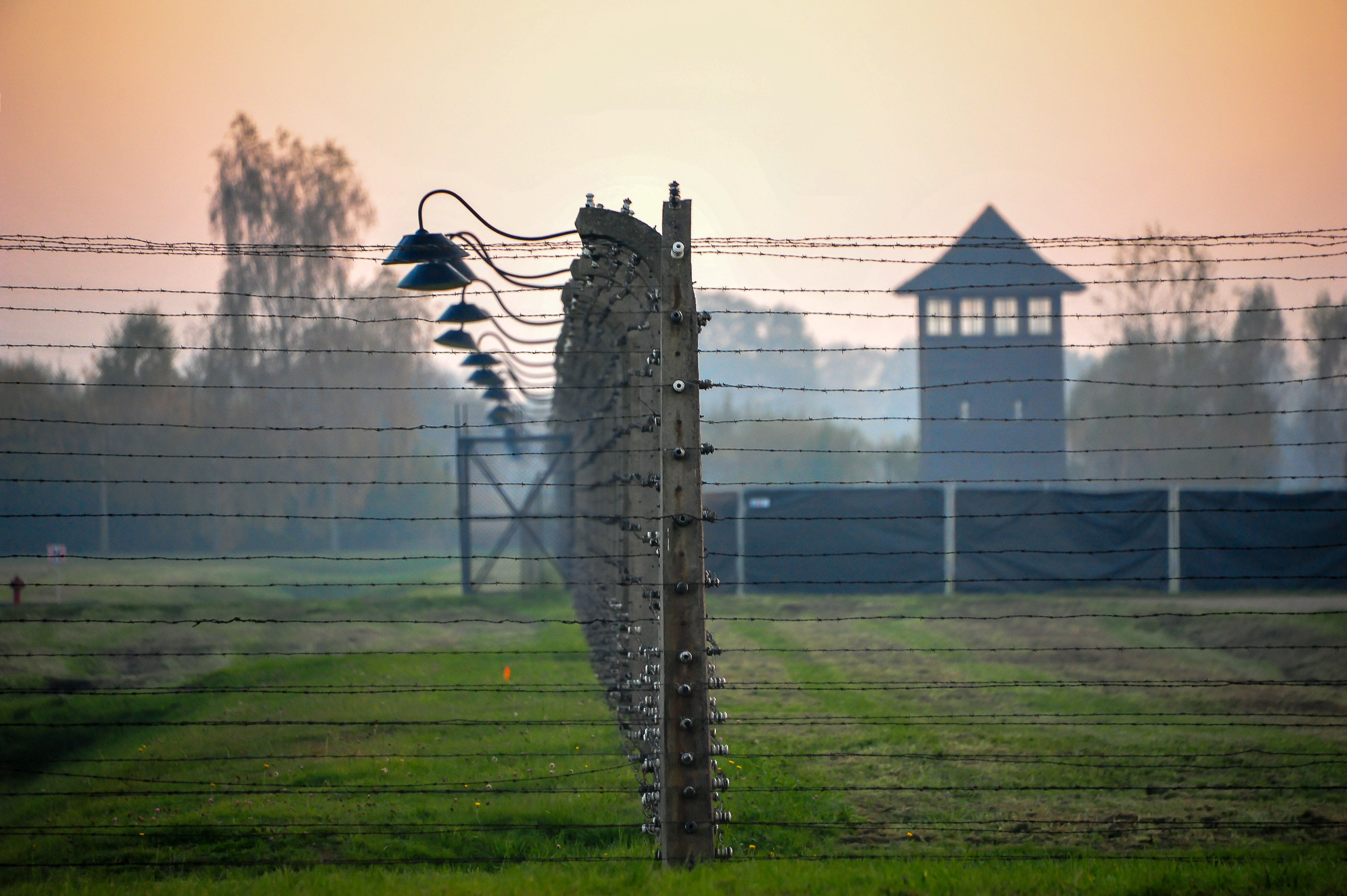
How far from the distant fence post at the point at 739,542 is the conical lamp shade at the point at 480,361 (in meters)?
6.83

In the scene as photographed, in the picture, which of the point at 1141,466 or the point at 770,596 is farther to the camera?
the point at 1141,466

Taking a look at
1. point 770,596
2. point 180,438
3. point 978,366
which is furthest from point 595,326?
point 978,366

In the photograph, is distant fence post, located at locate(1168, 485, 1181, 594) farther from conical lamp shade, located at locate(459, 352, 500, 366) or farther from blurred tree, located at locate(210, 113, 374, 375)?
blurred tree, located at locate(210, 113, 374, 375)

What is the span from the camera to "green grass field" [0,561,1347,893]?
201 inches

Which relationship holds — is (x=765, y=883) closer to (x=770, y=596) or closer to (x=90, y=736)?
(x=90, y=736)

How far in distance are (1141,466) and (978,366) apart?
9.51 meters

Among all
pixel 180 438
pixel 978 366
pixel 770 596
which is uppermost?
pixel 978 366

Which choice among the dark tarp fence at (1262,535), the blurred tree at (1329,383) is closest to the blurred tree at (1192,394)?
the blurred tree at (1329,383)

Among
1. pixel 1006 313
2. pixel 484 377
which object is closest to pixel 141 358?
pixel 484 377

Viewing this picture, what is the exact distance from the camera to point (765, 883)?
15.4ft

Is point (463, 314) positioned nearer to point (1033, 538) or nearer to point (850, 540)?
point (850, 540)

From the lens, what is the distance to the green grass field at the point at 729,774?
5098 mm

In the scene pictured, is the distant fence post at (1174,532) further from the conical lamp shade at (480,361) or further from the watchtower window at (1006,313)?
the watchtower window at (1006,313)

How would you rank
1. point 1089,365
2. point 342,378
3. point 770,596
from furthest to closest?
point 1089,365, point 342,378, point 770,596
